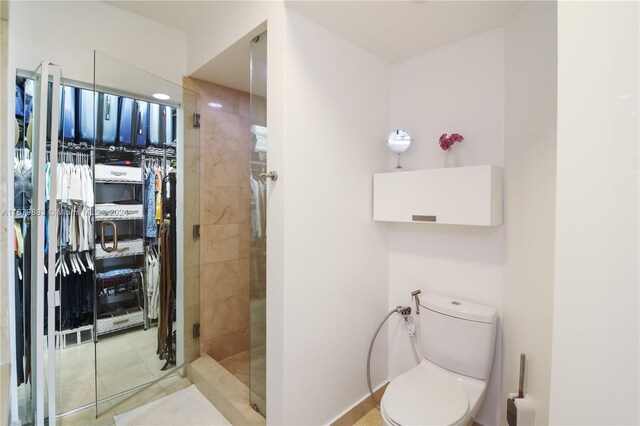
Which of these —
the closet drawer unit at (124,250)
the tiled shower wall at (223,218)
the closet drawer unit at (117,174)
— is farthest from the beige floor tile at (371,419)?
the closet drawer unit at (117,174)

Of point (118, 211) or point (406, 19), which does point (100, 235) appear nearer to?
point (118, 211)

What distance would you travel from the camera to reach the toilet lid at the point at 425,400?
1362mm

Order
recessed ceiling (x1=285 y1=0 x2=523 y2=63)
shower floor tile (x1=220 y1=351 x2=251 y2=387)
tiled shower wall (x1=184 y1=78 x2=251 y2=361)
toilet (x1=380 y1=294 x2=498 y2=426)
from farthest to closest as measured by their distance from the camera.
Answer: tiled shower wall (x1=184 y1=78 x2=251 y2=361)
shower floor tile (x1=220 y1=351 x2=251 y2=387)
recessed ceiling (x1=285 y1=0 x2=523 y2=63)
toilet (x1=380 y1=294 x2=498 y2=426)

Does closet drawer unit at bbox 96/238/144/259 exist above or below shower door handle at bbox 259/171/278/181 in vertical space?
below

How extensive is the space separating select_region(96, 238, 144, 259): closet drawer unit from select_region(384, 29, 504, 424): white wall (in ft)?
5.89

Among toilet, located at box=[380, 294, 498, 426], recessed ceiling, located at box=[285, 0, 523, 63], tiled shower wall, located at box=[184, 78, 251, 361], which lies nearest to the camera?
toilet, located at box=[380, 294, 498, 426]

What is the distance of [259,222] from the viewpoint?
1.83 m

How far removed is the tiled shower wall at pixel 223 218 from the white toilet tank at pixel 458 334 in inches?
61.3

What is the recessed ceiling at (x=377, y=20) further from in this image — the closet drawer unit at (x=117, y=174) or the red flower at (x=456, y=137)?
the closet drawer unit at (x=117, y=174)

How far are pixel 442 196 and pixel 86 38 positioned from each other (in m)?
2.48

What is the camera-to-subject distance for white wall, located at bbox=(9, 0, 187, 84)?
171 cm

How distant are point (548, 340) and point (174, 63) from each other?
289 cm

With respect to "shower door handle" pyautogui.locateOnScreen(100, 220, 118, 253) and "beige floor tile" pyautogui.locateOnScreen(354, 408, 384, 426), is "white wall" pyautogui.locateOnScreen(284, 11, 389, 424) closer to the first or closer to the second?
"beige floor tile" pyautogui.locateOnScreen(354, 408, 384, 426)

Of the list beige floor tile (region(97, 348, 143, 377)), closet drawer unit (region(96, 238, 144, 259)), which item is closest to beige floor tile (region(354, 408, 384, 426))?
beige floor tile (region(97, 348, 143, 377))
